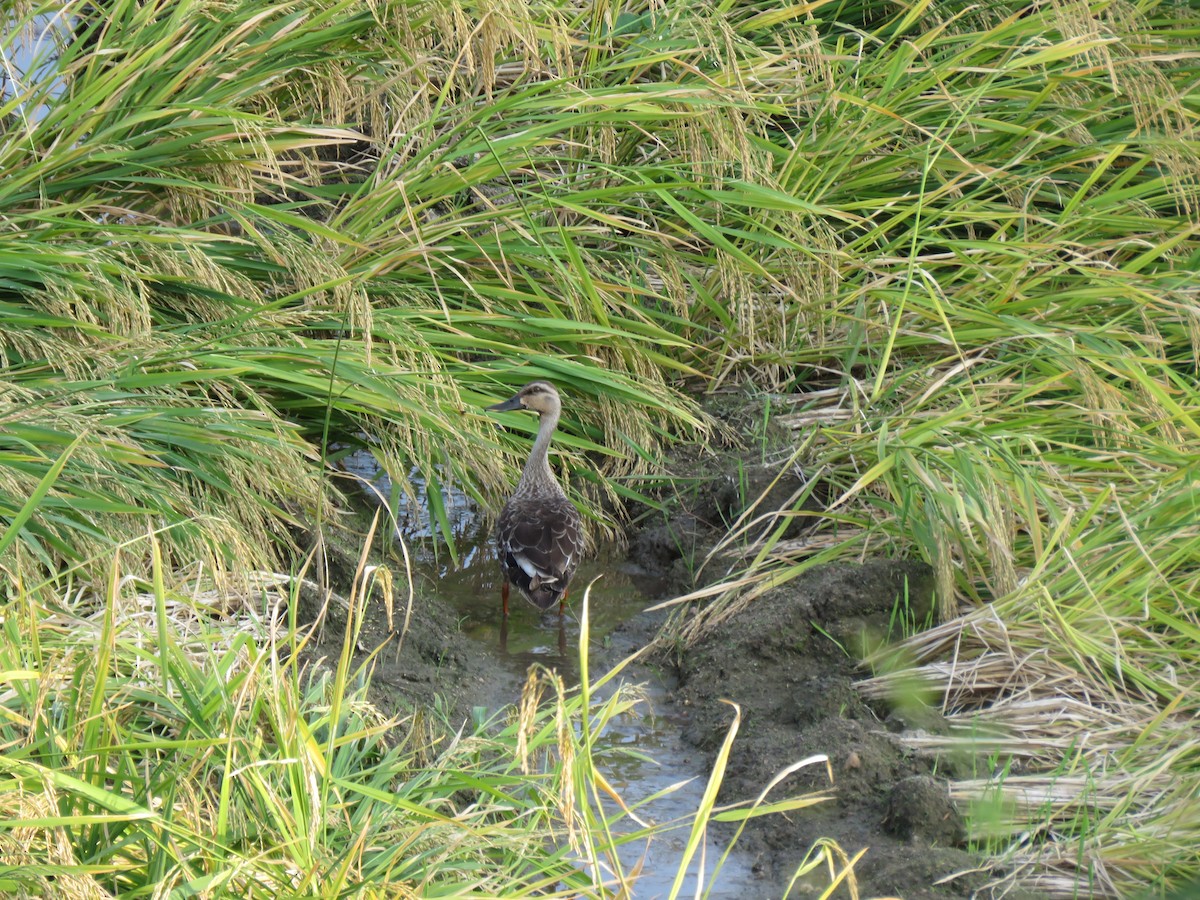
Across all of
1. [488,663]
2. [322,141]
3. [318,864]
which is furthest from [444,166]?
[318,864]

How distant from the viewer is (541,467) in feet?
16.9

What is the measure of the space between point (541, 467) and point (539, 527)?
345 mm

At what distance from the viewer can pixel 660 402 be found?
525cm

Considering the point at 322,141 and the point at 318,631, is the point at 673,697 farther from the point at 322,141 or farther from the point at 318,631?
the point at 322,141

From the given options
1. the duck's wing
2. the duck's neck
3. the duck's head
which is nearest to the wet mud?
the duck's wing

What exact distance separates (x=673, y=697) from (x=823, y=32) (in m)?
Answer: 3.77

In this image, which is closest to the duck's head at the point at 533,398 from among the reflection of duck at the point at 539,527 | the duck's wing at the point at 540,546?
the reflection of duck at the point at 539,527

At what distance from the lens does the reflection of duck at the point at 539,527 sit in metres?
4.86

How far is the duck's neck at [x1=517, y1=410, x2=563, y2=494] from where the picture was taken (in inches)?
200

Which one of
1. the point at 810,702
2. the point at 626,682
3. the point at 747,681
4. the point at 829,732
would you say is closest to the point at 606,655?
the point at 626,682

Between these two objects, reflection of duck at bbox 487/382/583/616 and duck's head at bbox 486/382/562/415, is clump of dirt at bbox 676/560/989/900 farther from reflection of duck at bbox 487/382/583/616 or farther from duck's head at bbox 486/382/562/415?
duck's head at bbox 486/382/562/415

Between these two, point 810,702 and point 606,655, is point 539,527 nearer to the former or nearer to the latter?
point 606,655

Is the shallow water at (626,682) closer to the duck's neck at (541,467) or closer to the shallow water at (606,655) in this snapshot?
the shallow water at (606,655)

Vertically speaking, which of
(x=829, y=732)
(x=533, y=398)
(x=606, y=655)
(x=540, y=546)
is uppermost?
(x=533, y=398)
